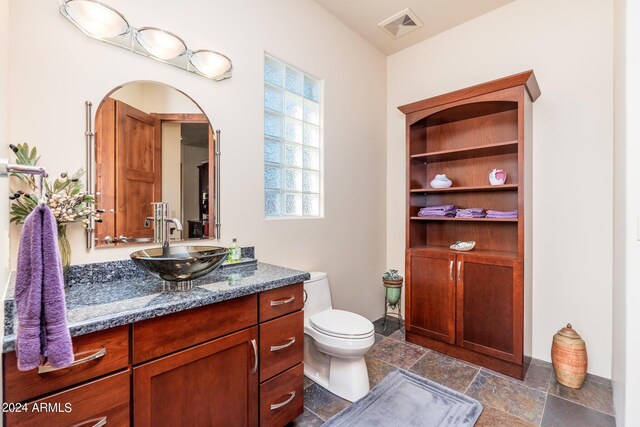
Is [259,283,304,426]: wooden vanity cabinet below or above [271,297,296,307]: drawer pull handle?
below

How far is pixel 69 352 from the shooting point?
0.77 metres

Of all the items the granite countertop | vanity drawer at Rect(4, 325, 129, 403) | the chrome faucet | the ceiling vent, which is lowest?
vanity drawer at Rect(4, 325, 129, 403)

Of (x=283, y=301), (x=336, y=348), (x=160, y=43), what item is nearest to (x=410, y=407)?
(x=336, y=348)

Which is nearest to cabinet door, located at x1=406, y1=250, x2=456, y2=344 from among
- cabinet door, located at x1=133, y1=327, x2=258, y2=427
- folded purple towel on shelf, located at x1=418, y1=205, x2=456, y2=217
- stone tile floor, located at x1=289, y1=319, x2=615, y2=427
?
stone tile floor, located at x1=289, y1=319, x2=615, y2=427

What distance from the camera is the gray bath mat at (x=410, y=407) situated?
67.2 inches

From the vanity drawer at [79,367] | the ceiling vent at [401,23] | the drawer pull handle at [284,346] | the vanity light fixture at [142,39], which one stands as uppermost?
the ceiling vent at [401,23]

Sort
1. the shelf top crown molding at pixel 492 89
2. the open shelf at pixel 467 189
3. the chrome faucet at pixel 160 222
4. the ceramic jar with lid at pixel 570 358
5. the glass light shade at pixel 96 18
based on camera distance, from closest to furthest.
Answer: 1. the glass light shade at pixel 96 18
2. the chrome faucet at pixel 160 222
3. the ceramic jar with lid at pixel 570 358
4. the shelf top crown molding at pixel 492 89
5. the open shelf at pixel 467 189

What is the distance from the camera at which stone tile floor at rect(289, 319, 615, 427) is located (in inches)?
68.2

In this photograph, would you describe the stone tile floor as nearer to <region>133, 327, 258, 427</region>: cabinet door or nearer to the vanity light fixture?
<region>133, 327, 258, 427</region>: cabinet door

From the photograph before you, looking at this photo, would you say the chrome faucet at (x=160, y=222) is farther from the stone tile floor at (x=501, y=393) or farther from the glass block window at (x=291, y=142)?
the stone tile floor at (x=501, y=393)

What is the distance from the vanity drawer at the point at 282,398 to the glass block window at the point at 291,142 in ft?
3.61

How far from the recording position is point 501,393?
1.98 m
